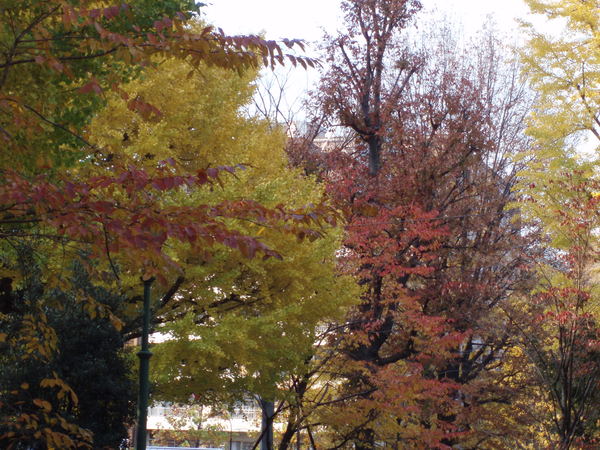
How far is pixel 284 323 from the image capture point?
579 inches

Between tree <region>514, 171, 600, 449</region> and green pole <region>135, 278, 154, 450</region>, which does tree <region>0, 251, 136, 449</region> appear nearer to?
green pole <region>135, 278, 154, 450</region>

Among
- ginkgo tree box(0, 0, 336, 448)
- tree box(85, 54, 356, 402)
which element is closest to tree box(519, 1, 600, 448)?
tree box(85, 54, 356, 402)

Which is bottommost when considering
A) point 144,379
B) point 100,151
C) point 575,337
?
point 144,379

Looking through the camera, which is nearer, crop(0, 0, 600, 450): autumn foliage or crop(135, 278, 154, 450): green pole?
crop(0, 0, 600, 450): autumn foliage

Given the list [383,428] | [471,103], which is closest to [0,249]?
[383,428]

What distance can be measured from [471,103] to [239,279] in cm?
1217

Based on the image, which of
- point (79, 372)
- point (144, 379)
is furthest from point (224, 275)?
point (144, 379)

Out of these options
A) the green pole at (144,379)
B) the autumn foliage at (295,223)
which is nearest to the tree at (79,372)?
the autumn foliage at (295,223)

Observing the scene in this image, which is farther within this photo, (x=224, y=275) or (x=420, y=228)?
(x=420, y=228)

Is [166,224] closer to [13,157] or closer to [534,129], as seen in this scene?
[13,157]

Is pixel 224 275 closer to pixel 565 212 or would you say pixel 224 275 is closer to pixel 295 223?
pixel 295 223

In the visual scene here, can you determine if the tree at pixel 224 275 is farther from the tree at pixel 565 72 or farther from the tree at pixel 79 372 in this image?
the tree at pixel 565 72

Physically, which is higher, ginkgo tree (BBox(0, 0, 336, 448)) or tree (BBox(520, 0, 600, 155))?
tree (BBox(520, 0, 600, 155))

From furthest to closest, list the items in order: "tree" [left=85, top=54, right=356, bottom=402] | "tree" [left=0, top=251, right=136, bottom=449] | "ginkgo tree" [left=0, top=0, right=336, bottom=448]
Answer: "tree" [left=85, top=54, right=356, bottom=402] < "tree" [left=0, top=251, right=136, bottom=449] < "ginkgo tree" [left=0, top=0, right=336, bottom=448]
